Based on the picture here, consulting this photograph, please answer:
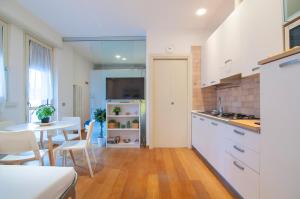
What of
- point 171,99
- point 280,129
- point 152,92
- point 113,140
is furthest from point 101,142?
point 280,129

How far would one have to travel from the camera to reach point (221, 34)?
259cm

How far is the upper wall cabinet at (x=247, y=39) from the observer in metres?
1.49

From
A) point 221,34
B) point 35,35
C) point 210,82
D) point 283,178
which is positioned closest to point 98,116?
point 35,35

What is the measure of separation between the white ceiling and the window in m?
0.58

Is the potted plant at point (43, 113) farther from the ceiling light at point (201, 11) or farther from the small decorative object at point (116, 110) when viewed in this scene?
the ceiling light at point (201, 11)

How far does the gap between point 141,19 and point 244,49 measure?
2.00 metres

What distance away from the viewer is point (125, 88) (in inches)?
161

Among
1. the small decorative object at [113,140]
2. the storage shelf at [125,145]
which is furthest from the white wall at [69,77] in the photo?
the storage shelf at [125,145]

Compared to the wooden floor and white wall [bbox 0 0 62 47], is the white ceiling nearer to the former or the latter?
white wall [bbox 0 0 62 47]

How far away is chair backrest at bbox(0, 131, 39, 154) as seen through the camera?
5.46ft

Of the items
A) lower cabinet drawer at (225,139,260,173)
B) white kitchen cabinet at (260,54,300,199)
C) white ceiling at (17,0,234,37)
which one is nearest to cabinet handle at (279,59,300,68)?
white kitchen cabinet at (260,54,300,199)

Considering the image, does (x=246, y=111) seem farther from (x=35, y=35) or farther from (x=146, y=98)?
(x=35, y=35)

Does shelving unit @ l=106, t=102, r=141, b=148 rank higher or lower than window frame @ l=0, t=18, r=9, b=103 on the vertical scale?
lower

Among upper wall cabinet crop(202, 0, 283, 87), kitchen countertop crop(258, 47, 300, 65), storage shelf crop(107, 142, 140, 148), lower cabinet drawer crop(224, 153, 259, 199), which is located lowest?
storage shelf crop(107, 142, 140, 148)
